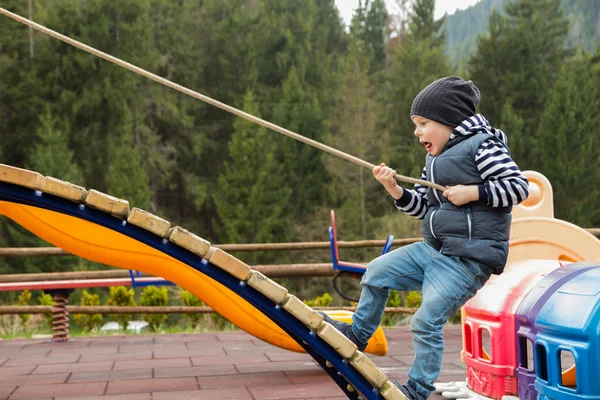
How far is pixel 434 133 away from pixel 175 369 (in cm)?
260

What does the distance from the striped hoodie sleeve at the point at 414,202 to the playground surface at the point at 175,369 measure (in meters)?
1.10

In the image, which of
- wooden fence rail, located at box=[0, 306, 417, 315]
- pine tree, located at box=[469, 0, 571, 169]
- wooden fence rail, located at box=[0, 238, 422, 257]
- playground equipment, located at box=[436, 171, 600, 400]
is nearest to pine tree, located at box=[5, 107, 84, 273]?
wooden fence rail, located at box=[0, 238, 422, 257]

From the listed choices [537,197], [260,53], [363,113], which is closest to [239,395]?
[537,197]

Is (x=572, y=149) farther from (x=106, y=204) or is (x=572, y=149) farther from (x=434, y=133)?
(x=106, y=204)

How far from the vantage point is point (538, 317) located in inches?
104

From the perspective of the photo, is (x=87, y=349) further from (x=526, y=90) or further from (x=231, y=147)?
(x=526, y=90)

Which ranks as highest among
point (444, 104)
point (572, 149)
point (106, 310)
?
point (572, 149)

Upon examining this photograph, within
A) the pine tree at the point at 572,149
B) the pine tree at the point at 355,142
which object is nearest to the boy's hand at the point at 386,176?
the pine tree at the point at 355,142

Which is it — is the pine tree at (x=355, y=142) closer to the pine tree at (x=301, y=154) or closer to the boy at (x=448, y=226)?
the pine tree at (x=301, y=154)

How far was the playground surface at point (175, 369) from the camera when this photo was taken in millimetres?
3885

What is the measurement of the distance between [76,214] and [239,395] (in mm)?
1452

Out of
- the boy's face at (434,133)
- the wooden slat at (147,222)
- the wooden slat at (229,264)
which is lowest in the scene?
the wooden slat at (229,264)

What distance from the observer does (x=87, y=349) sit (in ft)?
18.9

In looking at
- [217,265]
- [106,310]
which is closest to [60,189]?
[217,265]
